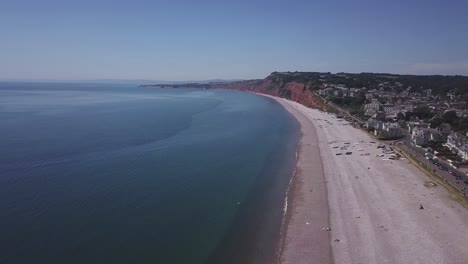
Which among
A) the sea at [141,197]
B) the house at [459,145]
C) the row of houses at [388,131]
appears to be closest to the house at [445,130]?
the row of houses at [388,131]

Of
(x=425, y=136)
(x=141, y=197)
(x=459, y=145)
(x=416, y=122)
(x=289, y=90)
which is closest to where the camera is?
(x=141, y=197)

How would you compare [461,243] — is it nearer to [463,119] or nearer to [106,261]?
[106,261]

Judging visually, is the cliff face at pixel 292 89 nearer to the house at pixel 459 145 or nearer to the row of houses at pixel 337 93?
the row of houses at pixel 337 93

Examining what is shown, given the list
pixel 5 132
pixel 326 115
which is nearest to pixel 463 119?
pixel 326 115

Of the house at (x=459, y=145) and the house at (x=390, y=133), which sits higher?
the house at (x=459, y=145)

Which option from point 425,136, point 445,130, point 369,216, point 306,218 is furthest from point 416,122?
point 306,218

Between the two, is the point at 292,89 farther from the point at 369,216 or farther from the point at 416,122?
the point at 369,216
